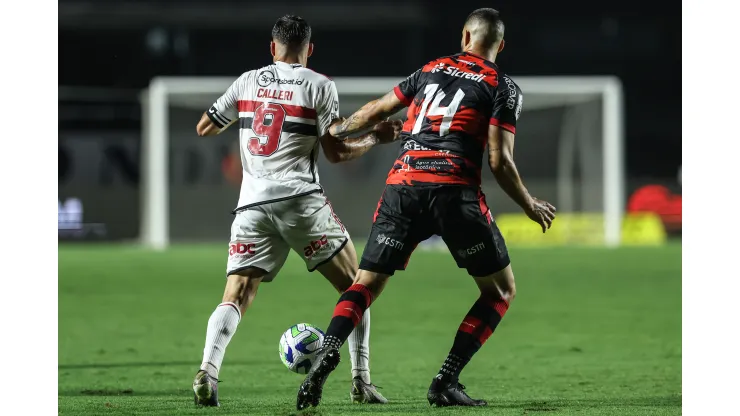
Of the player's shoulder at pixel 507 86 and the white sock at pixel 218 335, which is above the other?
the player's shoulder at pixel 507 86

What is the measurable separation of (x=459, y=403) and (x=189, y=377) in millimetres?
2265

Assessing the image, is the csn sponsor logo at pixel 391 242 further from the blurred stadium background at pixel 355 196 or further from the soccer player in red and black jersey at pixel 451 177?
the blurred stadium background at pixel 355 196

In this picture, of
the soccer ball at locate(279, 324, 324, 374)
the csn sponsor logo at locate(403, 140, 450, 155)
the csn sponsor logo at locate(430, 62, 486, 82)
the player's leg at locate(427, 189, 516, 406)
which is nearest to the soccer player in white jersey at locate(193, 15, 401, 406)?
the soccer ball at locate(279, 324, 324, 374)

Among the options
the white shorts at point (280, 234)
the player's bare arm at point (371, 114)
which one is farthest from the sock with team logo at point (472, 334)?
the player's bare arm at point (371, 114)

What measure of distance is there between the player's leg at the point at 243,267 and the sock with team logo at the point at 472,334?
96cm

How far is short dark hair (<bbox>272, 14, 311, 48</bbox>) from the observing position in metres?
5.61

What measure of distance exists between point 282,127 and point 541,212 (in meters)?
1.29

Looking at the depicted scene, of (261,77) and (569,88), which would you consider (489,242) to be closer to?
(261,77)

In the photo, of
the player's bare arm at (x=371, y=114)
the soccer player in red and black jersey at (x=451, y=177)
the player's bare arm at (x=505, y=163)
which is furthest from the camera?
the player's bare arm at (x=371, y=114)

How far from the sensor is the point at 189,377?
23.1 ft

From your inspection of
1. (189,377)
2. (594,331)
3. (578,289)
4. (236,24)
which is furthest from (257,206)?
(236,24)

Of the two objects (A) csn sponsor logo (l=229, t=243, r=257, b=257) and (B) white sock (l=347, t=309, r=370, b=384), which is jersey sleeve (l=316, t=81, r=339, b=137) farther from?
(B) white sock (l=347, t=309, r=370, b=384)

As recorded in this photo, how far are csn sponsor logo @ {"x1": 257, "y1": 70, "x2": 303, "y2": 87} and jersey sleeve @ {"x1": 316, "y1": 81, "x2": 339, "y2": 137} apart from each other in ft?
0.41

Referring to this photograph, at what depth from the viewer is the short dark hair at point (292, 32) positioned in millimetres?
5613
